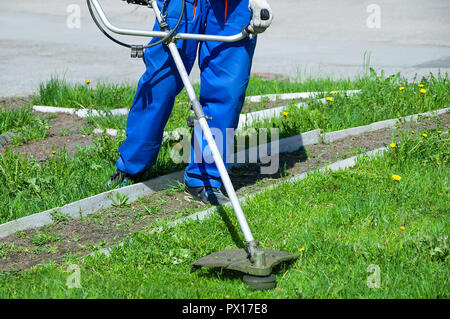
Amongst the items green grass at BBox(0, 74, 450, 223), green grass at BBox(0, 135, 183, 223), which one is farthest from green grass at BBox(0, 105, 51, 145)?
green grass at BBox(0, 135, 183, 223)

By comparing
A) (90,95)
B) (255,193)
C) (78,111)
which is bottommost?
(255,193)

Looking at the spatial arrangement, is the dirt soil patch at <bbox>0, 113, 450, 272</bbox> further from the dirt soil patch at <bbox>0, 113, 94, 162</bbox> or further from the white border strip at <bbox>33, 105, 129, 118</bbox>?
the white border strip at <bbox>33, 105, 129, 118</bbox>

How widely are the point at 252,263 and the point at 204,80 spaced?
1.44 metres

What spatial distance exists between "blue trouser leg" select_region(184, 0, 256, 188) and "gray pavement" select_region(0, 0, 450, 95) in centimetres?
344

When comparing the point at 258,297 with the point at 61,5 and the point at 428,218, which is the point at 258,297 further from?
the point at 61,5

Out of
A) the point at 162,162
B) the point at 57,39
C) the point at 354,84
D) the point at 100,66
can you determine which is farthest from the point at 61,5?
the point at 162,162

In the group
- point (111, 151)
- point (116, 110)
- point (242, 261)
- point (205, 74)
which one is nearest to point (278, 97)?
point (116, 110)

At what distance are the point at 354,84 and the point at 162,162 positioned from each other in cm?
256

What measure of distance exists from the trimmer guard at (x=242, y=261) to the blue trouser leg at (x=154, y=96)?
1.21 metres

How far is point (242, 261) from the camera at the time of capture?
2895mm

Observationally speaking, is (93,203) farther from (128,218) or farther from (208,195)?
(208,195)

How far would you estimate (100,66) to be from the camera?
8469 mm

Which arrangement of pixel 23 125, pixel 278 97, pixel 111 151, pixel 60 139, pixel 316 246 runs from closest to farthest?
pixel 316 246, pixel 111 151, pixel 60 139, pixel 23 125, pixel 278 97

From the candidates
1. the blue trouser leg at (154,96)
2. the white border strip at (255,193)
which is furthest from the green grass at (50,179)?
the white border strip at (255,193)
